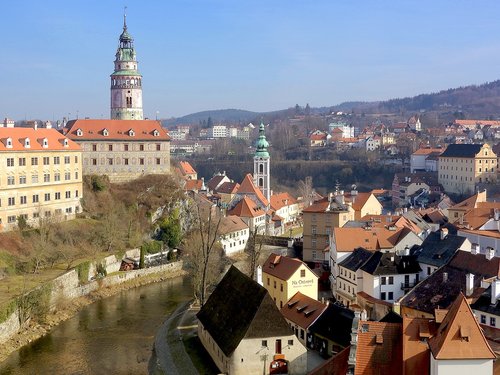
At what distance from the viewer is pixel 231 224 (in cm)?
5403

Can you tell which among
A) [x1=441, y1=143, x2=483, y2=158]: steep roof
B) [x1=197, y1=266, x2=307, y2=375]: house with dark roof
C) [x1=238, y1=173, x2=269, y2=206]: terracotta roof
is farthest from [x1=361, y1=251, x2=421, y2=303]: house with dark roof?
[x1=441, y1=143, x2=483, y2=158]: steep roof

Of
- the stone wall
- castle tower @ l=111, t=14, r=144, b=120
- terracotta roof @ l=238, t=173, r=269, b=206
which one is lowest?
the stone wall

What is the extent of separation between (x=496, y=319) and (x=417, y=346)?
6940 mm

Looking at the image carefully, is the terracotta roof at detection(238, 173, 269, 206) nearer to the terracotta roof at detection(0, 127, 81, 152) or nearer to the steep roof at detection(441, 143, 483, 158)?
the terracotta roof at detection(0, 127, 81, 152)

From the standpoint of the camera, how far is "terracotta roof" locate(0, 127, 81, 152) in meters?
43.1

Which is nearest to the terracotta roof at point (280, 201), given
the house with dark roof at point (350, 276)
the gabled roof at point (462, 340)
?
the house with dark roof at point (350, 276)

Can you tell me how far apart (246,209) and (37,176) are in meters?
21.0

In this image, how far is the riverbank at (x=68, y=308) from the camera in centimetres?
2923

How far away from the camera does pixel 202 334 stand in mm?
28188

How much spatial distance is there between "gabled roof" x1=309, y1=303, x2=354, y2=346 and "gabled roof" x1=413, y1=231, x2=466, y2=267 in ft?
24.6

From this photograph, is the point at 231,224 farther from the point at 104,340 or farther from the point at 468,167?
the point at 468,167

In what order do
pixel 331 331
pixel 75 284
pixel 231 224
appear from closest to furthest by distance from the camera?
pixel 331 331 → pixel 75 284 → pixel 231 224

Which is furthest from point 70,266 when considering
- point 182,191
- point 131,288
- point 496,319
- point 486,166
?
point 486,166

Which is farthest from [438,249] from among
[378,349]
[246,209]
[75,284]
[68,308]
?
[246,209]
